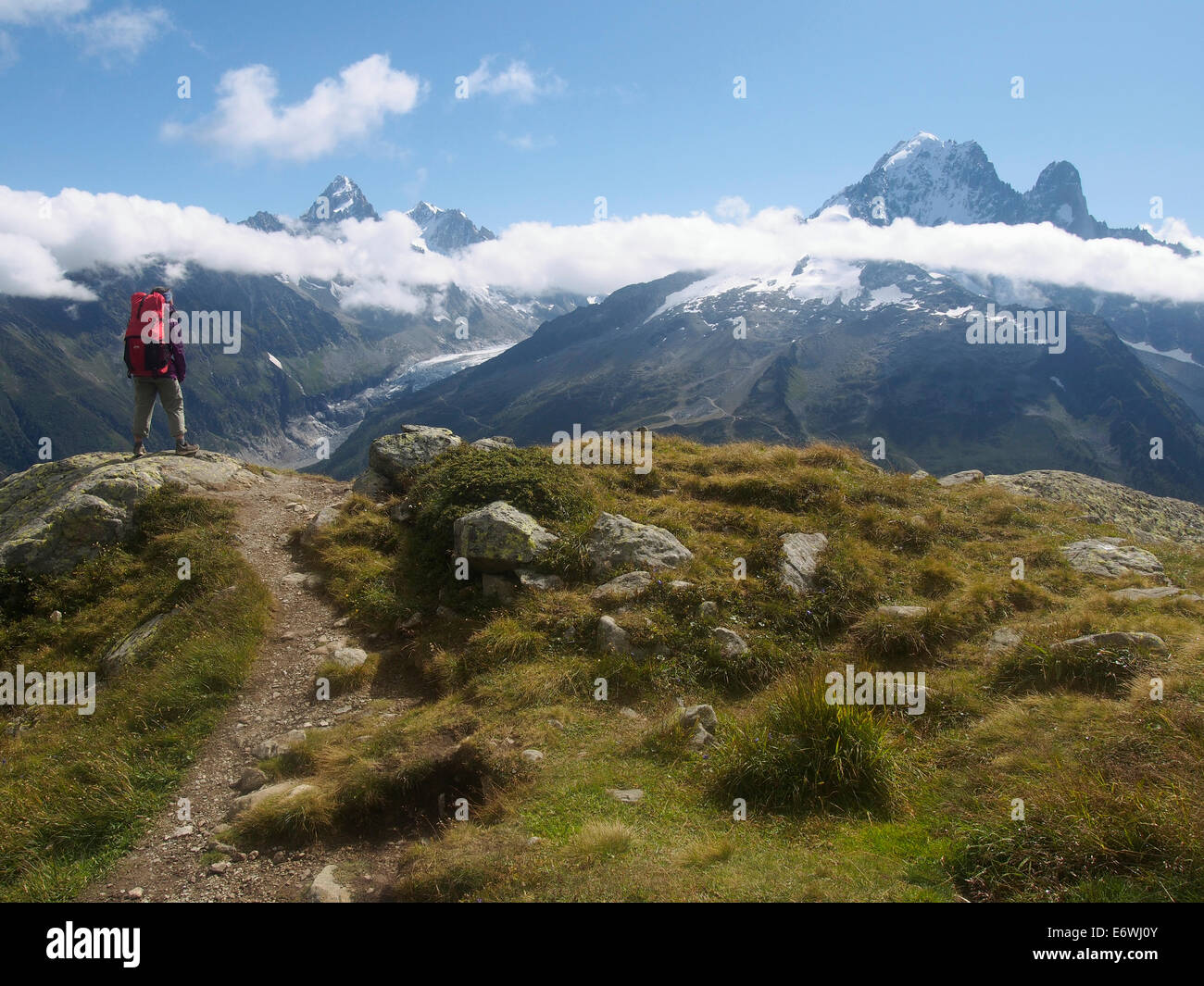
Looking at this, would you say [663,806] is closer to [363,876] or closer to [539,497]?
[363,876]

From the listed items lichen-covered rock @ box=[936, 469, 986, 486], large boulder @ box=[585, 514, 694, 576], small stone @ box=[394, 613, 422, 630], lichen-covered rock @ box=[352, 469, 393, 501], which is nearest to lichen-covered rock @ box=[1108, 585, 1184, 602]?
large boulder @ box=[585, 514, 694, 576]

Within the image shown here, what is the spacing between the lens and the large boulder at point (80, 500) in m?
16.1

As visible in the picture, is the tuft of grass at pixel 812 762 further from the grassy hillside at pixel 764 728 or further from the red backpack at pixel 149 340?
the red backpack at pixel 149 340

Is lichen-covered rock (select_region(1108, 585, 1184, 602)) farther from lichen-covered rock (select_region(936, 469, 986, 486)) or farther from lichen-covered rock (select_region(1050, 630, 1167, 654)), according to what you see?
lichen-covered rock (select_region(936, 469, 986, 486))

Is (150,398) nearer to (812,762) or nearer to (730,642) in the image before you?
(730,642)

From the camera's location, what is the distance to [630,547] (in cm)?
1445

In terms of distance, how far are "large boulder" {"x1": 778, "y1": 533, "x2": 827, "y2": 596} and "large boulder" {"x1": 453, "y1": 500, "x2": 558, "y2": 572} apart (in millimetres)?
5197

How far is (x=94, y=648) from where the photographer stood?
561 inches

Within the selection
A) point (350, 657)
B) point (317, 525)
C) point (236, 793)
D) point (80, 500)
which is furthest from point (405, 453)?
point (236, 793)

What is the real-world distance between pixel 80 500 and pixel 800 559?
1812 cm

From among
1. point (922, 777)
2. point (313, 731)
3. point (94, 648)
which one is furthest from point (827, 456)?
point (94, 648)
